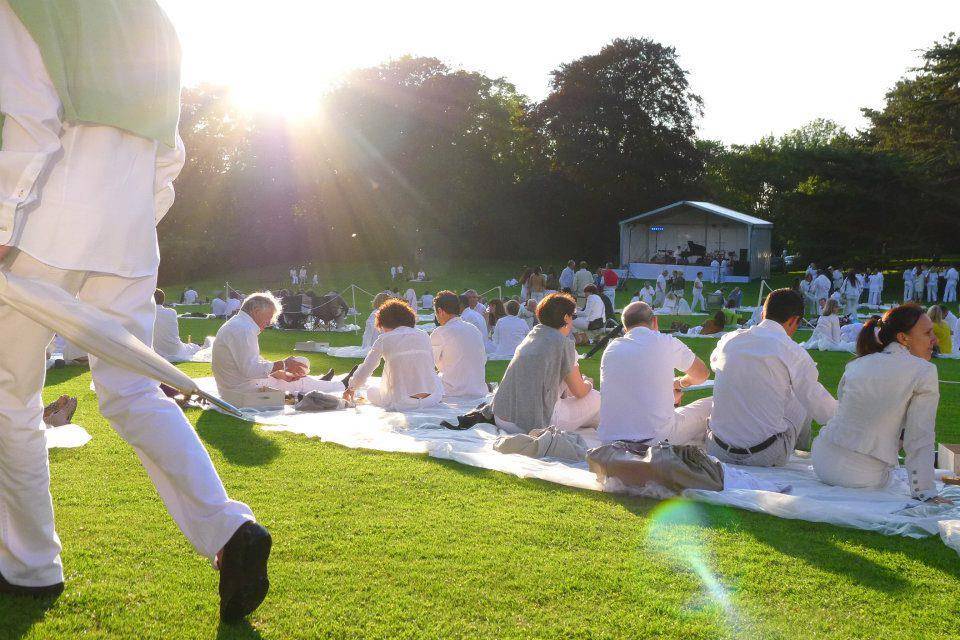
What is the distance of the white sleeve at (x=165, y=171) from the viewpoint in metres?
3.24

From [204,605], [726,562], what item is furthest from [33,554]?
[726,562]

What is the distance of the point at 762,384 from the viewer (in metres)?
6.17

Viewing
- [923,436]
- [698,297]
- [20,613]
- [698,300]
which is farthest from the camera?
[698,300]

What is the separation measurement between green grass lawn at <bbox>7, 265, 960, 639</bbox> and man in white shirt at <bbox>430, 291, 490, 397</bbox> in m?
3.88

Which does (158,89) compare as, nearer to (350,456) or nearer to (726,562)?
(726,562)

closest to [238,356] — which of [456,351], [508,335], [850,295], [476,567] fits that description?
[456,351]

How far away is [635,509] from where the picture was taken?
4.97 meters

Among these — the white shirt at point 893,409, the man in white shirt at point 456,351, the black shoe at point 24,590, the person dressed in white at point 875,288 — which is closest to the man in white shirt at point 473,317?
the man in white shirt at point 456,351

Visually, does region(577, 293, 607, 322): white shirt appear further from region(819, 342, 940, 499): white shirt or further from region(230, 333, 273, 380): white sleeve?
region(819, 342, 940, 499): white shirt

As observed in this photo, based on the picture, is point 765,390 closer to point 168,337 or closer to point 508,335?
point 508,335

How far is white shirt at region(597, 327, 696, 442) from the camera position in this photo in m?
6.35

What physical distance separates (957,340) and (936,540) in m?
13.3

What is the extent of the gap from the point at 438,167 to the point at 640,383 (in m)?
43.1

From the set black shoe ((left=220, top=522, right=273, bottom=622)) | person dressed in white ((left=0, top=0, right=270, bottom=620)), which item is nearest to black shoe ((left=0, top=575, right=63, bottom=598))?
person dressed in white ((left=0, top=0, right=270, bottom=620))
